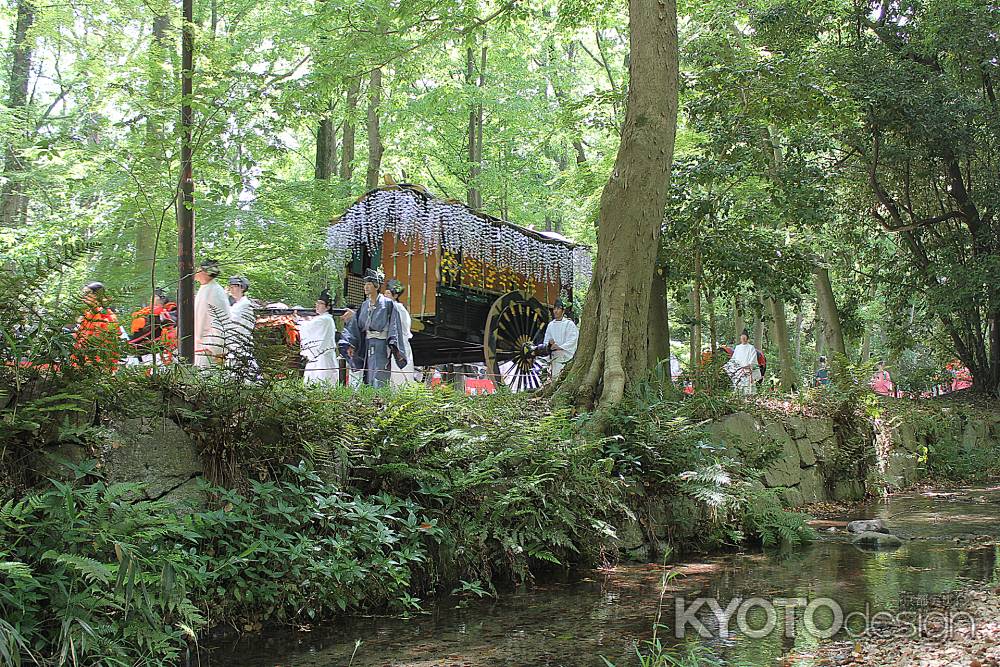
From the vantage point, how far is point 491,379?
51.4 ft

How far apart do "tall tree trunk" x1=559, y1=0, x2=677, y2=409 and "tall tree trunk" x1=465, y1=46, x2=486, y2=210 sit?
47.6 ft

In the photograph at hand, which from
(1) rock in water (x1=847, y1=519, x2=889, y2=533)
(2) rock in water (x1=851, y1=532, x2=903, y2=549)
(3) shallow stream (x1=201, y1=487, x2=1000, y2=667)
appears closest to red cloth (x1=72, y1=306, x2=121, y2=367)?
(3) shallow stream (x1=201, y1=487, x2=1000, y2=667)

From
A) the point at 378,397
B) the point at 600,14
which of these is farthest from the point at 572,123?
the point at 378,397

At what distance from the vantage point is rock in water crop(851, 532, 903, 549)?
7861 millimetres

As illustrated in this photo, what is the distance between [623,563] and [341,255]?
9488mm

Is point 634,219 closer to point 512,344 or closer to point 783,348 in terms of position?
point 783,348

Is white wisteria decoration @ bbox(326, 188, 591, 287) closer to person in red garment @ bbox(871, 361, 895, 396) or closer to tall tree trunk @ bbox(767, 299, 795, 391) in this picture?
tall tree trunk @ bbox(767, 299, 795, 391)

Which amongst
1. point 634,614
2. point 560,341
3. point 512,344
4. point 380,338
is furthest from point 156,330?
point 512,344

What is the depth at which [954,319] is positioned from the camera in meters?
19.6

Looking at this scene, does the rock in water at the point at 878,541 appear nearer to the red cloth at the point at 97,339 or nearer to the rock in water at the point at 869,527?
the rock in water at the point at 869,527

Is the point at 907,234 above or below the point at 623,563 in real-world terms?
above

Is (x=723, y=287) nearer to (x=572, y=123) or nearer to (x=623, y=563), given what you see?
(x=572, y=123)

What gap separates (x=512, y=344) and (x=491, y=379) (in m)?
1.60

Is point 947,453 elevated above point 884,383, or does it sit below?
below
